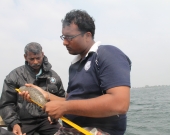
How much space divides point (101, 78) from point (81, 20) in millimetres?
655

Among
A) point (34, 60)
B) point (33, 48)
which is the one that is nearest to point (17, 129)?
point (34, 60)

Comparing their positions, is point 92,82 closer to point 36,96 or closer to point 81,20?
point 81,20

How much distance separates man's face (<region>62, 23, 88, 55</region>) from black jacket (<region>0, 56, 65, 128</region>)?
2.14 metres

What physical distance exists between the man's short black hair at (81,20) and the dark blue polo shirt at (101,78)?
0.61 feet

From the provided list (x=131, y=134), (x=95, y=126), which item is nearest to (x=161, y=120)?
(x=131, y=134)

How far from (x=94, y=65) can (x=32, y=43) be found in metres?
2.74

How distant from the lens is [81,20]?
2439 mm

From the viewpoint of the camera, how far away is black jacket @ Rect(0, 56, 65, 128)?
4.35 m

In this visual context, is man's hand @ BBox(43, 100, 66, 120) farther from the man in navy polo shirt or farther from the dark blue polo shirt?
the dark blue polo shirt

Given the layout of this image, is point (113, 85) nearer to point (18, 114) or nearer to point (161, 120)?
point (18, 114)

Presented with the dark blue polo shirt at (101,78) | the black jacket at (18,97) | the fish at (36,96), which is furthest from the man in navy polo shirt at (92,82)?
the black jacket at (18,97)

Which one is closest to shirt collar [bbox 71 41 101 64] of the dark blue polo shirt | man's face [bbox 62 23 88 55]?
the dark blue polo shirt

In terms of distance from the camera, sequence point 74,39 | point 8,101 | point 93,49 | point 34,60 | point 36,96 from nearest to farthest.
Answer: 1. point 93,49
2. point 74,39
3. point 36,96
4. point 8,101
5. point 34,60

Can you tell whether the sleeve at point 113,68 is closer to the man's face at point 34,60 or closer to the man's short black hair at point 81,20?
the man's short black hair at point 81,20
